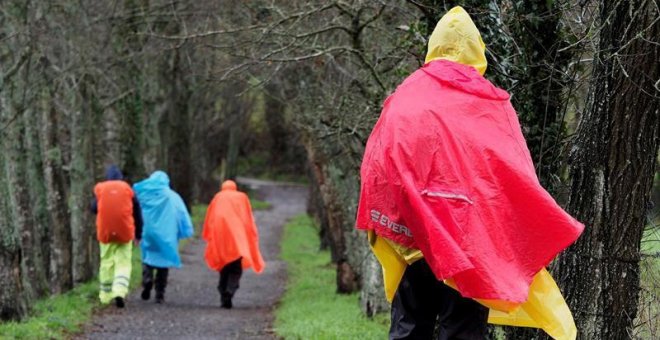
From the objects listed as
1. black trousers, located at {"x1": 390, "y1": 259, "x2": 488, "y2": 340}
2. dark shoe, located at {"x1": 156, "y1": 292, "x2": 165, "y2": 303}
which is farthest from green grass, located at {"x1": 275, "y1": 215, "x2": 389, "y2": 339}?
black trousers, located at {"x1": 390, "y1": 259, "x2": 488, "y2": 340}

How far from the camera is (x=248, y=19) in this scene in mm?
12070

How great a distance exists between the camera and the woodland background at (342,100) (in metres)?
5.11

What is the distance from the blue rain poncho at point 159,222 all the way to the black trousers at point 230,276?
681mm

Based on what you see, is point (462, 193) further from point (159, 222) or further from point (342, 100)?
point (159, 222)

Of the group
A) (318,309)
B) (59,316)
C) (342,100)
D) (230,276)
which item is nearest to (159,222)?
(230,276)

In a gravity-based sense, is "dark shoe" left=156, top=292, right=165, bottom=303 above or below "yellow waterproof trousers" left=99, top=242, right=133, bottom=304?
below

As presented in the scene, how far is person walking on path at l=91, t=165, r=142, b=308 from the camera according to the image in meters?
13.4

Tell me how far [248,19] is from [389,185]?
7678 millimetres

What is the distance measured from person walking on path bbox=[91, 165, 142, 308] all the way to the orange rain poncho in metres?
1.63

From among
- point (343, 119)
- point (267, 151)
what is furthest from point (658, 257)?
point (267, 151)

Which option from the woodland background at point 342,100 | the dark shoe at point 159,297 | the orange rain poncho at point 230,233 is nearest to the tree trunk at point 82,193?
the woodland background at point 342,100

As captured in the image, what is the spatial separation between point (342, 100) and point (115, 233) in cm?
390

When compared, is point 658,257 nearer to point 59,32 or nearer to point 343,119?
point 343,119

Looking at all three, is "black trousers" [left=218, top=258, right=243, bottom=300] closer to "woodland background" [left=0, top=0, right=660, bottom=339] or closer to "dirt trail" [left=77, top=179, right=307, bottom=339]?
"dirt trail" [left=77, top=179, right=307, bottom=339]
